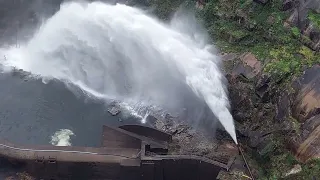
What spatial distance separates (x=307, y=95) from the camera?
2848 cm

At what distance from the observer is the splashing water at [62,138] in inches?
1339

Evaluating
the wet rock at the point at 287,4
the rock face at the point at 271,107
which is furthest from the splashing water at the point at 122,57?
the wet rock at the point at 287,4

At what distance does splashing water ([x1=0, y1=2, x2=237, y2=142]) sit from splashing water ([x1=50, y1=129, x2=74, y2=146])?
5146mm

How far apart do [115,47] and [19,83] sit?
981 cm

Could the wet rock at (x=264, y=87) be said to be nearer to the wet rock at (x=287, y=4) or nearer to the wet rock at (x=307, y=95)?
the wet rock at (x=307, y=95)

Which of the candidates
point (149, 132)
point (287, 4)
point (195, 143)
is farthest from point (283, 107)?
point (287, 4)

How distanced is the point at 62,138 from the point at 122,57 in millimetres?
10286

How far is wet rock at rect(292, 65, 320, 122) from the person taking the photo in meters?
28.0

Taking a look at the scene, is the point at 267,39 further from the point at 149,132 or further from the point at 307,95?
the point at 149,132

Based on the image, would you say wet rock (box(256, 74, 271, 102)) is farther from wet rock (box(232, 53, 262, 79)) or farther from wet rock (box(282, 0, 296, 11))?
wet rock (box(282, 0, 296, 11))

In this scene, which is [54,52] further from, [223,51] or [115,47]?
[223,51]

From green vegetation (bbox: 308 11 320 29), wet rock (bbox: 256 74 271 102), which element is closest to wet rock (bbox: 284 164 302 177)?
wet rock (bbox: 256 74 271 102)

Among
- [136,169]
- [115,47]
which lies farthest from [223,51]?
[136,169]

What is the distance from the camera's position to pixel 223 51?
1457 inches
